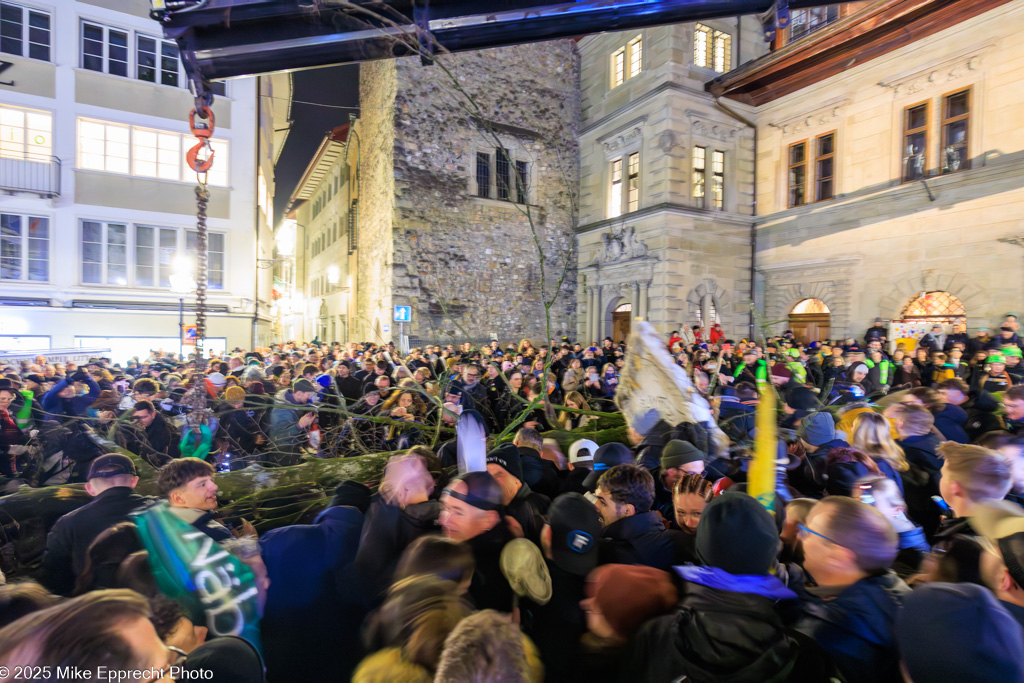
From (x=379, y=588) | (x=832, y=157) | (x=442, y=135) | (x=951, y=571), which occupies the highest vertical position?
(x=442, y=135)

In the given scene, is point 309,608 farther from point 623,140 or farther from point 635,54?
point 635,54

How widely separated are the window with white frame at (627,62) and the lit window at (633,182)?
2.76 metres

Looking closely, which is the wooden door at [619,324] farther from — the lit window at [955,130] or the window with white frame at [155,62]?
the window with white frame at [155,62]

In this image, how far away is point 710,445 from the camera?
3.55 m

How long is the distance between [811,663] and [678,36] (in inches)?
715

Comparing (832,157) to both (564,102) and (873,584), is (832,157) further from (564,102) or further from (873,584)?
(873,584)

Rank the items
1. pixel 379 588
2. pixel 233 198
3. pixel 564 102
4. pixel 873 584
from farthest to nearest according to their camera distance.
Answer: pixel 564 102, pixel 233 198, pixel 379 588, pixel 873 584

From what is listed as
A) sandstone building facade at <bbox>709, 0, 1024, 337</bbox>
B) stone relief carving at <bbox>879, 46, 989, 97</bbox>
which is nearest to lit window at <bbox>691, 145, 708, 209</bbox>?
sandstone building facade at <bbox>709, 0, 1024, 337</bbox>

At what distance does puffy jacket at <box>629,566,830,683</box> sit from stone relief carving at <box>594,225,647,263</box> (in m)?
15.5

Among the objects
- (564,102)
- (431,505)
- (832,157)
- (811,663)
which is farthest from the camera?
(564,102)

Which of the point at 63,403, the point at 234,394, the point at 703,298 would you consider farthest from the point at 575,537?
the point at 703,298

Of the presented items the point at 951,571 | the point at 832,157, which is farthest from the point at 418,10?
the point at 832,157

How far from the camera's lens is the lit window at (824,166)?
49.0 ft

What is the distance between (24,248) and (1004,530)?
66.7ft
